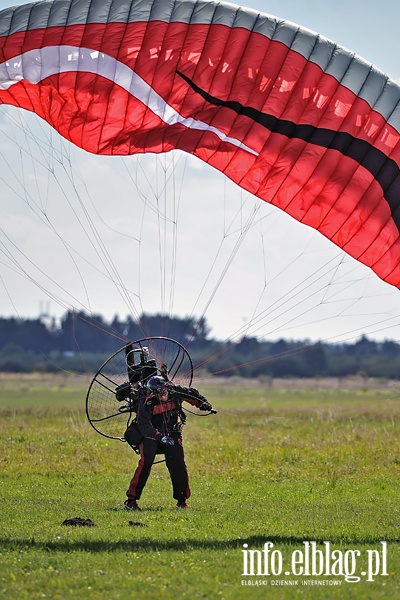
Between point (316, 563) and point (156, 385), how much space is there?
11.5ft

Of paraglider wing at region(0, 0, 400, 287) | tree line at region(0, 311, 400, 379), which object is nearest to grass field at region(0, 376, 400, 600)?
paraglider wing at region(0, 0, 400, 287)

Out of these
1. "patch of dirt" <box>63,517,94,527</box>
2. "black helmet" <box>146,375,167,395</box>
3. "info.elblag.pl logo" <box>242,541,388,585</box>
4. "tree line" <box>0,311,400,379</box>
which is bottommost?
"info.elblag.pl logo" <box>242,541,388,585</box>

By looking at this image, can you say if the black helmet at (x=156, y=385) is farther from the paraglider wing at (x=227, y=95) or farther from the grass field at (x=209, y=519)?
the paraglider wing at (x=227, y=95)

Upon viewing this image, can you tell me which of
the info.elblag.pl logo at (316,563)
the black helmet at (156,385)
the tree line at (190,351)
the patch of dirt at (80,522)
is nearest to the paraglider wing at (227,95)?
the black helmet at (156,385)

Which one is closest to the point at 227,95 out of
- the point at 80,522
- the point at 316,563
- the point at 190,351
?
the point at 80,522

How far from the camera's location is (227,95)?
11.8 m

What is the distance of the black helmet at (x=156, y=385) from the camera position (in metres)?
11.7

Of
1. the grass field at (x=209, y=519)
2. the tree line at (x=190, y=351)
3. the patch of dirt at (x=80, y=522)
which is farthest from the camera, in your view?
the tree line at (x=190, y=351)

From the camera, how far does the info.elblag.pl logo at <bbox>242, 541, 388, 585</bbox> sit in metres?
8.55

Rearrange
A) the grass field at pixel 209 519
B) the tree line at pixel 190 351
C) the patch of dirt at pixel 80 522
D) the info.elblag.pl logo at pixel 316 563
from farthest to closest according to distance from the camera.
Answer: the tree line at pixel 190 351, the patch of dirt at pixel 80 522, the info.elblag.pl logo at pixel 316 563, the grass field at pixel 209 519

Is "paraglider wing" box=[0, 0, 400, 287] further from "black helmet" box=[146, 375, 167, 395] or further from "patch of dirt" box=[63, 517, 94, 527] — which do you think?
"patch of dirt" box=[63, 517, 94, 527]

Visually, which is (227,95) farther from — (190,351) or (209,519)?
(190,351)

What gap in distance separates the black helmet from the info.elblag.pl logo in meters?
2.78

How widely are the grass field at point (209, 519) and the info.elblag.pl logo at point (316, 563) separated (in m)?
0.02
